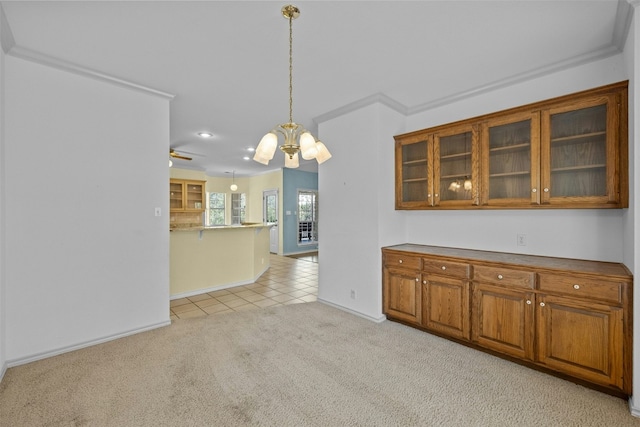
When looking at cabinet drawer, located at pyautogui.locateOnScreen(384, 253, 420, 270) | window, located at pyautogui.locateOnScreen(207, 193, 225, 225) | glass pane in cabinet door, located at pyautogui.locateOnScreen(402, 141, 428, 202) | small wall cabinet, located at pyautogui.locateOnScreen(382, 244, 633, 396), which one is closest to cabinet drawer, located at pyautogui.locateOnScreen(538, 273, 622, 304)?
small wall cabinet, located at pyautogui.locateOnScreen(382, 244, 633, 396)

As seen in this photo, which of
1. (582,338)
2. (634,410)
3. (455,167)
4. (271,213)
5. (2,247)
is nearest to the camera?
(634,410)

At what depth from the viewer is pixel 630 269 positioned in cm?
201

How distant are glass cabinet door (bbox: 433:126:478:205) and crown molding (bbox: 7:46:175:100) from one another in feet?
10.6

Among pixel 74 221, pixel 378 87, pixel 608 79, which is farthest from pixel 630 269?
pixel 74 221

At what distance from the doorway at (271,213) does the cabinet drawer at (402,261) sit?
5819mm

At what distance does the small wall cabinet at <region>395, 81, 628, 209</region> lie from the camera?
2219 millimetres

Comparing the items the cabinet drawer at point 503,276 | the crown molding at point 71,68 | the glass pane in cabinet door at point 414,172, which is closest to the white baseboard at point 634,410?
the cabinet drawer at point 503,276

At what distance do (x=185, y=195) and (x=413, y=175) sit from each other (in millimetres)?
6934

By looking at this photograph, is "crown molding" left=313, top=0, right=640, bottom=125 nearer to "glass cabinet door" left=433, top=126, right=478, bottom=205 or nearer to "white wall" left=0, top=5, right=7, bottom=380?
"glass cabinet door" left=433, top=126, right=478, bottom=205

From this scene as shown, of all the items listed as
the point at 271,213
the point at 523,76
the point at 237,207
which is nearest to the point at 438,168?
the point at 523,76

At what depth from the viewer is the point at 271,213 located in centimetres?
936

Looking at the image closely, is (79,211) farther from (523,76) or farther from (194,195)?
(194,195)

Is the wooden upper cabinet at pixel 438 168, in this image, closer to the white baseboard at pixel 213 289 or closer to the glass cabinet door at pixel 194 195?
the white baseboard at pixel 213 289

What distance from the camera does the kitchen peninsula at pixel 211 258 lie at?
4.48 m
